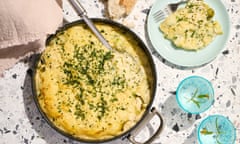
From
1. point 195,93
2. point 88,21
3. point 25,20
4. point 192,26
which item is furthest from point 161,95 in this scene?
point 25,20

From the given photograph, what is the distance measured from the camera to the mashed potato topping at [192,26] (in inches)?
65.5

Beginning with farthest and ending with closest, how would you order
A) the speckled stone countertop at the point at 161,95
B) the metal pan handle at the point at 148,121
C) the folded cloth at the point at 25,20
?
1. the speckled stone countertop at the point at 161,95
2. the metal pan handle at the point at 148,121
3. the folded cloth at the point at 25,20

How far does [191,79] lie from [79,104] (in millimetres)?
345

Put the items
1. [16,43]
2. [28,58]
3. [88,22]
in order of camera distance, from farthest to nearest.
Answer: [28,58] < [88,22] < [16,43]

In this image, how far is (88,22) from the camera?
1529 millimetres

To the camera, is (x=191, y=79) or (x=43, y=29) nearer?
(x=43, y=29)

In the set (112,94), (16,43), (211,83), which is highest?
(16,43)

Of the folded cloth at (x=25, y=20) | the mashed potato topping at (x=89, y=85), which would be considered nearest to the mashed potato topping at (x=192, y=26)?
the mashed potato topping at (x=89, y=85)

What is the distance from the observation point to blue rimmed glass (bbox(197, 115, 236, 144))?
165 centimetres

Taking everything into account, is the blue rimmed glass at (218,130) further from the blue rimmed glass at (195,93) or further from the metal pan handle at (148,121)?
the metal pan handle at (148,121)

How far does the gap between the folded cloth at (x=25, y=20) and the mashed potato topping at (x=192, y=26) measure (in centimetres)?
38

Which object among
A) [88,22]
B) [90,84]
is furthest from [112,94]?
[88,22]

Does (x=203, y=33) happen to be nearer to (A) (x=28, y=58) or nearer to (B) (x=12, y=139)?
(A) (x=28, y=58)

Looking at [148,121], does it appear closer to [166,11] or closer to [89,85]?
[89,85]
